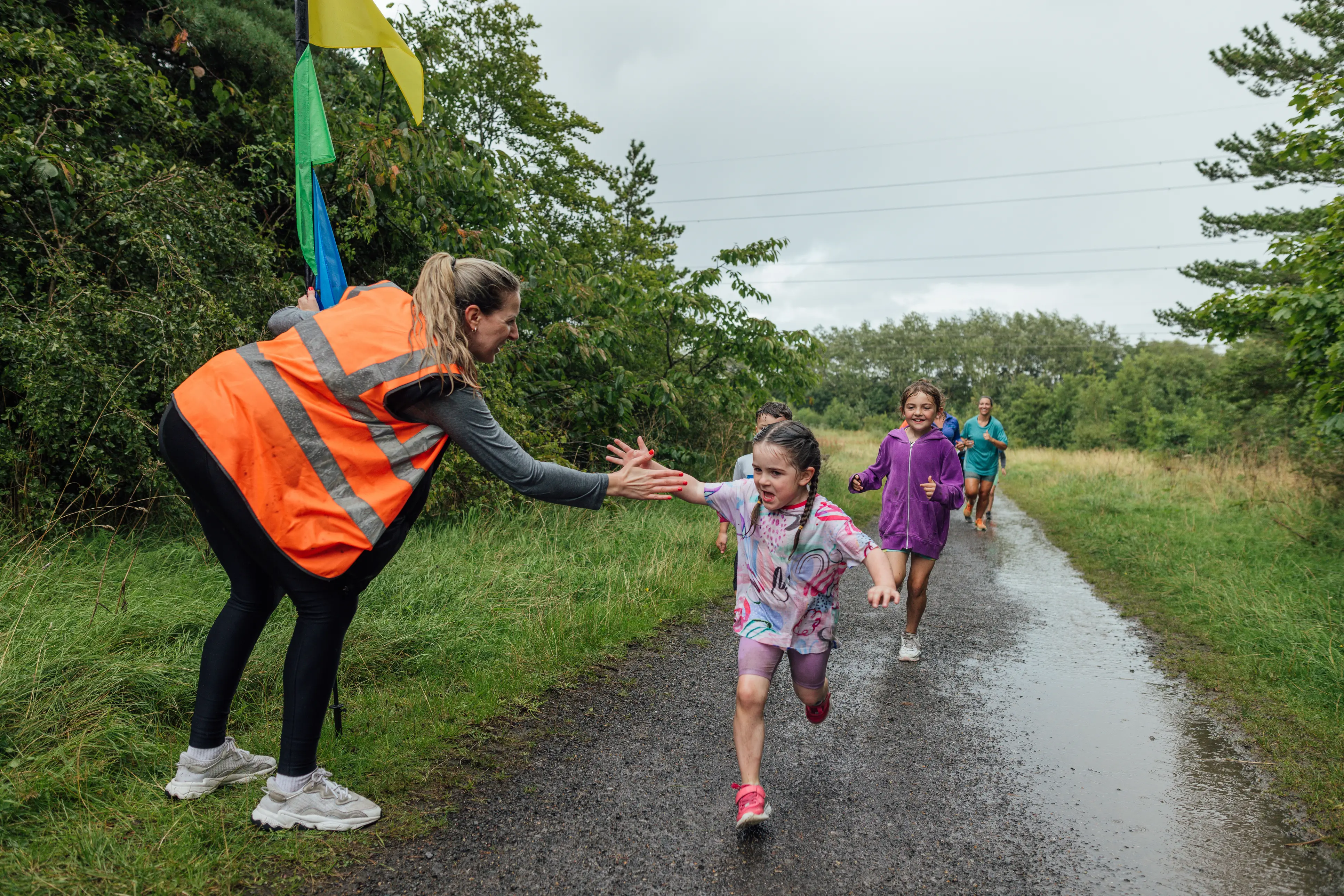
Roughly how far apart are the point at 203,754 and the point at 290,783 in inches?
16.7

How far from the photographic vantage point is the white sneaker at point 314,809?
266cm

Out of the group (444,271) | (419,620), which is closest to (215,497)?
(444,271)

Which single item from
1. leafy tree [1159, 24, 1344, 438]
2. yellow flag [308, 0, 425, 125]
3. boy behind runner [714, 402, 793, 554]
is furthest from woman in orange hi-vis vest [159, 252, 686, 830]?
→ leafy tree [1159, 24, 1344, 438]

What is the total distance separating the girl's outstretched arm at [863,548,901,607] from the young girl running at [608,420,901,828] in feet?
0.05

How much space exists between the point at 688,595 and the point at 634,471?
3674 millimetres

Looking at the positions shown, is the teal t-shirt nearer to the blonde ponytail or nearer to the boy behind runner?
the boy behind runner

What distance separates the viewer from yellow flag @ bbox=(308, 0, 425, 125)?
3.85 m

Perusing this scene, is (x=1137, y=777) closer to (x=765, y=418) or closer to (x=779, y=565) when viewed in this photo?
(x=779, y=565)

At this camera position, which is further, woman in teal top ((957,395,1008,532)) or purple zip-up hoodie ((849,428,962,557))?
woman in teal top ((957,395,1008,532))

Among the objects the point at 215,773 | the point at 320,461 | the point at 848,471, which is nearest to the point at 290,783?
the point at 215,773

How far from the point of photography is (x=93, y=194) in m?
5.39

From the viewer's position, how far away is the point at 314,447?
2508 mm

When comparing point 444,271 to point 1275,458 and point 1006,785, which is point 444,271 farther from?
point 1275,458

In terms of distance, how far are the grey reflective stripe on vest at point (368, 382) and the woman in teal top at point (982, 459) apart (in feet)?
36.0
